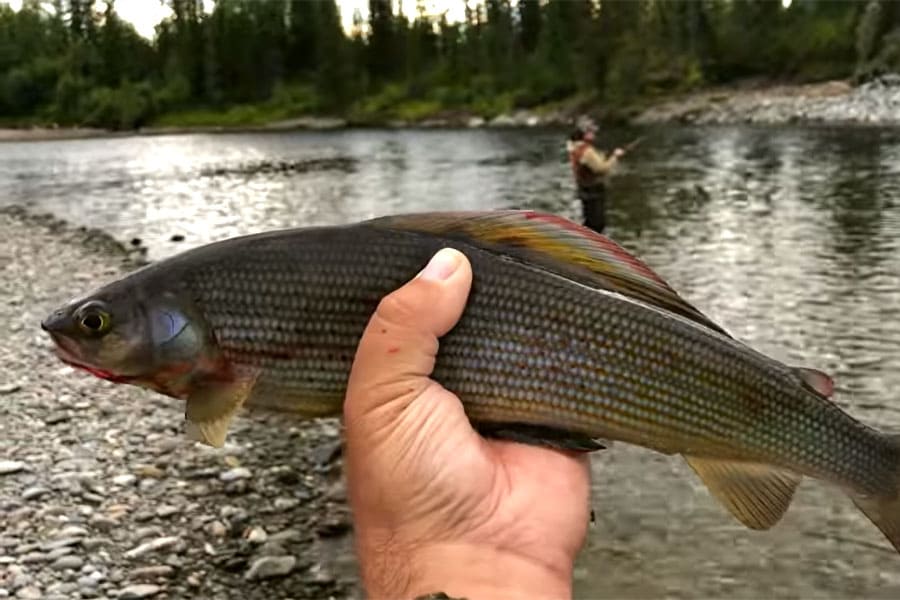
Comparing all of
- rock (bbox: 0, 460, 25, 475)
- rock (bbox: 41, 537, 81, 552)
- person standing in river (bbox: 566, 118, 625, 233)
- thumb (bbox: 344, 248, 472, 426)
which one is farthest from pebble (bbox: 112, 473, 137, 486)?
person standing in river (bbox: 566, 118, 625, 233)

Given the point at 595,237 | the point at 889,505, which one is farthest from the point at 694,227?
the point at 595,237

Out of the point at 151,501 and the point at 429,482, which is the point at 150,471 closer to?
the point at 151,501

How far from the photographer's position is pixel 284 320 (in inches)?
123

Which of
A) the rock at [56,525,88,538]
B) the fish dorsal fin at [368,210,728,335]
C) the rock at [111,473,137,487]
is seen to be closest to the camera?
the fish dorsal fin at [368,210,728,335]

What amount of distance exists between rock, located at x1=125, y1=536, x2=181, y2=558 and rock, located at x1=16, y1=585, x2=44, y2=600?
0.71 meters

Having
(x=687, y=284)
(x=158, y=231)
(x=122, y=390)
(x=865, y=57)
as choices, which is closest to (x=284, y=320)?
(x=122, y=390)

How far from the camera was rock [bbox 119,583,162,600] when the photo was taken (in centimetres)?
655

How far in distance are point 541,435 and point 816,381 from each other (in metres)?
0.97

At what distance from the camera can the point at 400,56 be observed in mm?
132750

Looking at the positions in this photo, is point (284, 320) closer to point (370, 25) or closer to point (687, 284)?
point (687, 284)

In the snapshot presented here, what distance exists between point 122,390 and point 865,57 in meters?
84.6

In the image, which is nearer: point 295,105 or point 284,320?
point 284,320

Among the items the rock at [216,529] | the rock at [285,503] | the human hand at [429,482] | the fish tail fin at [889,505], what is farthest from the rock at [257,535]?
the fish tail fin at [889,505]

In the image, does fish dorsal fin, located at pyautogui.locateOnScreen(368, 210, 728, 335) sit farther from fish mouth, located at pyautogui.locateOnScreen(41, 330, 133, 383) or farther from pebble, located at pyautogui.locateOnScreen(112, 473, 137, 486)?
pebble, located at pyautogui.locateOnScreen(112, 473, 137, 486)
